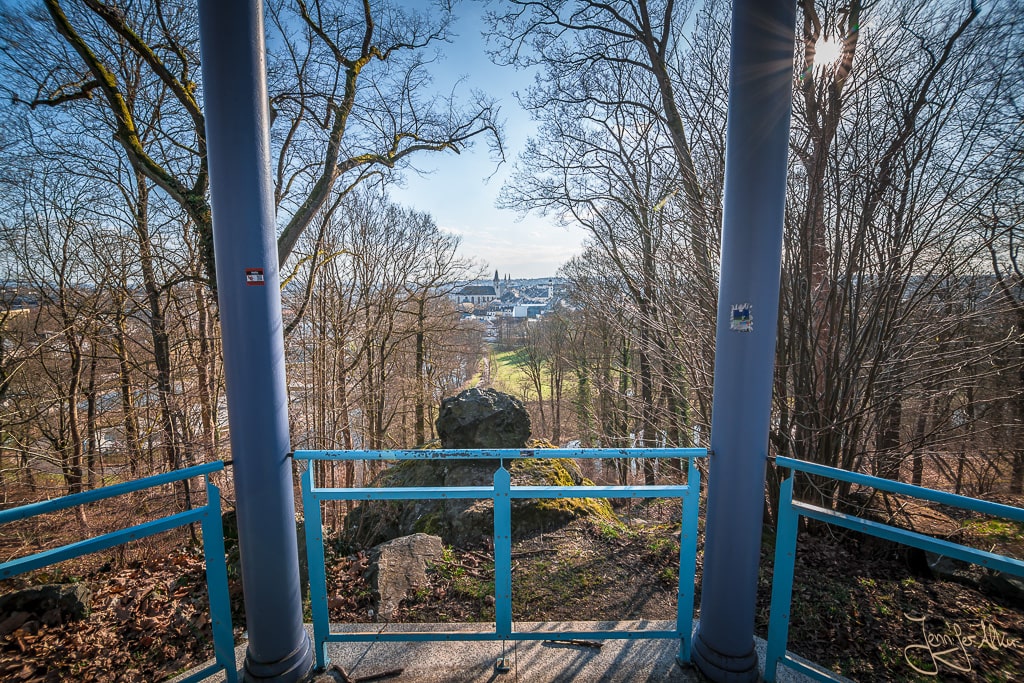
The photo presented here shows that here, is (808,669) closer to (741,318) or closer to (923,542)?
(923,542)

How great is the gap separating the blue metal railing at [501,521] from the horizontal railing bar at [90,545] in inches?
21.3

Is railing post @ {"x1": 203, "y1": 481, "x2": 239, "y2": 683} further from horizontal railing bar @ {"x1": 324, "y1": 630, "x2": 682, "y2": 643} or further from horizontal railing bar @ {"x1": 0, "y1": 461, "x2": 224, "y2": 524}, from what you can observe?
horizontal railing bar @ {"x1": 324, "y1": 630, "x2": 682, "y2": 643}

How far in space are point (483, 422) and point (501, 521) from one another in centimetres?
426

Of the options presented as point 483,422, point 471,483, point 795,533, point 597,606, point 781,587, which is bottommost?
point 597,606

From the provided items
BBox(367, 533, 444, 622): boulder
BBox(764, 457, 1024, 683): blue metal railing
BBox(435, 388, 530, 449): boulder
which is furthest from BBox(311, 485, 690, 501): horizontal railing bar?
BBox(435, 388, 530, 449): boulder

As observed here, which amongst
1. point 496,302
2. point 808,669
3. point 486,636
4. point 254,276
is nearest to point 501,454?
point 486,636

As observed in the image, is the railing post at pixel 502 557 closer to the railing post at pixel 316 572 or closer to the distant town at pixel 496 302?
the railing post at pixel 316 572

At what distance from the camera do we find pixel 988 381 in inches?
184

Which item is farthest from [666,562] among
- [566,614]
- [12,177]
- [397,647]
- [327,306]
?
[327,306]

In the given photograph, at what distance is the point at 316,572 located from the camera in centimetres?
231

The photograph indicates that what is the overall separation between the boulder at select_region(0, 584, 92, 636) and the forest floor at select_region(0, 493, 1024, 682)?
2.4 inches

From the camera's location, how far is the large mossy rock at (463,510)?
464cm

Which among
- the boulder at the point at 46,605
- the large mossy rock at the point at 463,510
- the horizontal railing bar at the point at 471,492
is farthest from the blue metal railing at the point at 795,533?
the boulder at the point at 46,605

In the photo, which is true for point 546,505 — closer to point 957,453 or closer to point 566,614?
point 566,614
